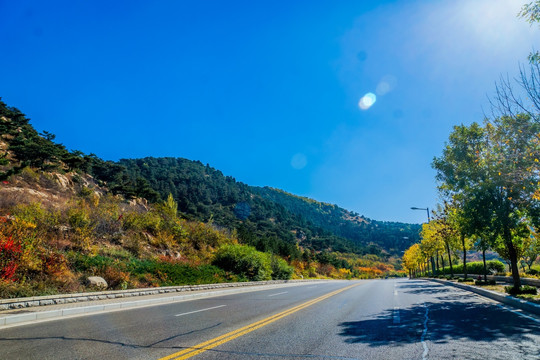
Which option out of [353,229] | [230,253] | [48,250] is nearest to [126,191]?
[230,253]

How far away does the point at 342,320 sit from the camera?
823 cm

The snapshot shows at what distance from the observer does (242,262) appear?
2673 cm

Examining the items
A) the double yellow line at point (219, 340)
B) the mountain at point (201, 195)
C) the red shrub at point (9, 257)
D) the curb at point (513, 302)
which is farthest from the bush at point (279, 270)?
the double yellow line at point (219, 340)


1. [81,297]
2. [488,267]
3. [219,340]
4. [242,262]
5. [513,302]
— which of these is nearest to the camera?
[219,340]

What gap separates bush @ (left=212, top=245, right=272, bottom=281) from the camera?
1031 inches

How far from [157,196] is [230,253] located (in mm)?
34562

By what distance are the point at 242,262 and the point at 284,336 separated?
21.0m

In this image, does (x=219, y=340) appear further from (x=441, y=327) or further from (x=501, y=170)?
(x=501, y=170)

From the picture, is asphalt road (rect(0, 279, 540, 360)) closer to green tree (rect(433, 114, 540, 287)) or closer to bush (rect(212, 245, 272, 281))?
green tree (rect(433, 114, 540, 287))

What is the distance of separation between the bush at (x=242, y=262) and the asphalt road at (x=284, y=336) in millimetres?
16897

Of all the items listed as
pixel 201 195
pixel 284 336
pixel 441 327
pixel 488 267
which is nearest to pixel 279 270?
pixel 488 267

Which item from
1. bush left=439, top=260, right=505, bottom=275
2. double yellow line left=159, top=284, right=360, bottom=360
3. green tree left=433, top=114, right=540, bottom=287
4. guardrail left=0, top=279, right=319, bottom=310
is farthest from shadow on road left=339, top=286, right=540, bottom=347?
bush left=439, top=260, right=505, bottom=275

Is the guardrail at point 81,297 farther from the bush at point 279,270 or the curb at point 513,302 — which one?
the curb at point 513,302

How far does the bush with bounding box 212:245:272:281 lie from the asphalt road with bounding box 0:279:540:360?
665 inches
